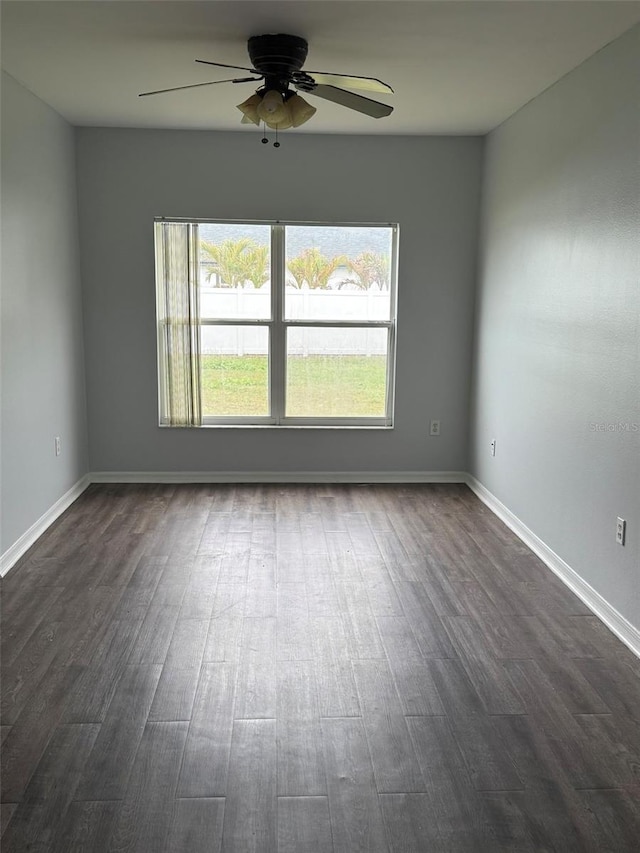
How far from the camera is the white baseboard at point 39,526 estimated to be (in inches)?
148

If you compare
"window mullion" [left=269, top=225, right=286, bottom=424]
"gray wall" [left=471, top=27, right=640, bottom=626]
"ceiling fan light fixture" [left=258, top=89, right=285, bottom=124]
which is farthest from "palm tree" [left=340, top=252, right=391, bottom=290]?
"ceiling fan light fixture" [left=258, top=89, right=285, bottom=124]

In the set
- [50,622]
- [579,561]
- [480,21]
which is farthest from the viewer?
[579,561]

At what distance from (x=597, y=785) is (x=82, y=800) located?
1.50 m

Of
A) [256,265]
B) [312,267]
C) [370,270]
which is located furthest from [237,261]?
[370,270]

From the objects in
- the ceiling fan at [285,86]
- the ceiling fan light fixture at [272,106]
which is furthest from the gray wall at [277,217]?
the ceiling fan light fixture at [272,106]

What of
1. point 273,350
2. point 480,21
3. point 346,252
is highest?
point 480,21

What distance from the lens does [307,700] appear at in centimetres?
260

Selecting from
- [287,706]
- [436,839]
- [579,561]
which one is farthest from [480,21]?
[436,839]

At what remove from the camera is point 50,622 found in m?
3.17

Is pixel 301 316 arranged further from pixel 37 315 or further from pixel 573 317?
pixel 573 317

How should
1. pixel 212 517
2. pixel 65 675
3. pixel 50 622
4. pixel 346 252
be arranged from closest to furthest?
1. pixel 65 675
2. pixel 50 622
3. pixel 212 517
4. pixel 346 252

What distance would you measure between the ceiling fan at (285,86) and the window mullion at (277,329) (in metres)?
2.08

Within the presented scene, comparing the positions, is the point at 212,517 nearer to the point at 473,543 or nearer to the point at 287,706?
the point at 473,543

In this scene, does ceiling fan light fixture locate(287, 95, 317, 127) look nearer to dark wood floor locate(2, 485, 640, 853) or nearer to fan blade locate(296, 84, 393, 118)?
fan blade locate(296, 84, 393, 118)
